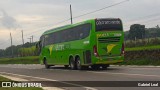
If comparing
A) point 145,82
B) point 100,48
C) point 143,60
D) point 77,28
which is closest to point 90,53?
point 100,48

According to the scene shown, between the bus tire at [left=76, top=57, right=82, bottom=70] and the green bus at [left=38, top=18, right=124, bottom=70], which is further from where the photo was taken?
the bus tire at [left=76, top=57, right=82, bottom=70]

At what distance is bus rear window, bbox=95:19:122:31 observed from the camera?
2564 centimetres

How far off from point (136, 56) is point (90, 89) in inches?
800

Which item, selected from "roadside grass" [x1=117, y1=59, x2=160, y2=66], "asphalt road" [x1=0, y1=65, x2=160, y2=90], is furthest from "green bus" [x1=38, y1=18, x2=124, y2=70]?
"roadside grass" [x1=117, y1=59, x2=160, y2=66]

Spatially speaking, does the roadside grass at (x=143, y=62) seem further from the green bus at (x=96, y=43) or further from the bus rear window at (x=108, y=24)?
the bus rear window at (x=108, y=24)

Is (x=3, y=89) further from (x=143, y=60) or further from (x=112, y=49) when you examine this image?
(x=143, y=60)

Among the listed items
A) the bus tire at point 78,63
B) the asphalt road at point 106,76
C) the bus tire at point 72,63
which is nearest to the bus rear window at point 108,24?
the asphalt road at point 106,76

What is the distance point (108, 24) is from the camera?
25.9 meters

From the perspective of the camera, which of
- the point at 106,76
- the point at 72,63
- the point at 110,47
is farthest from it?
the point at 72,63

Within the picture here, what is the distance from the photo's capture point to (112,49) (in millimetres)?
25922

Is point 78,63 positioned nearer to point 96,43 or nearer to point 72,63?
point 72,63

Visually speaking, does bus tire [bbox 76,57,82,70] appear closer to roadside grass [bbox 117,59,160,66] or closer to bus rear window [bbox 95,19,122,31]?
bus rear window [bbox 95,19,122,31]

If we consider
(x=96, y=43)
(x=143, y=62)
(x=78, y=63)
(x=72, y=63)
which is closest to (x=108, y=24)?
(x=96, y=43)

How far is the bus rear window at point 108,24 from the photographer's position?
25641 mm
